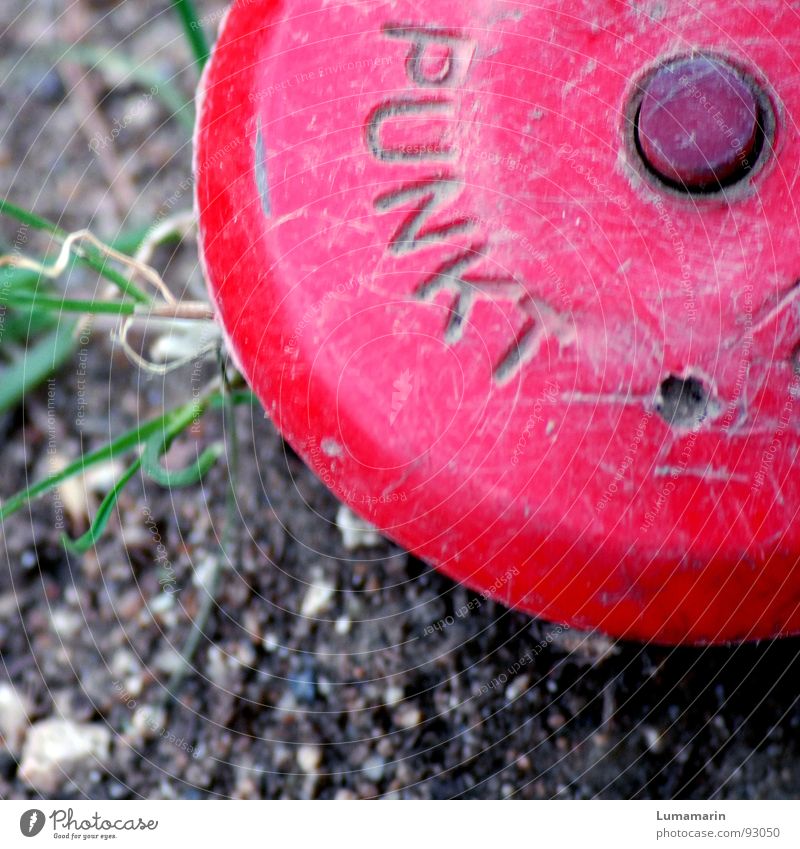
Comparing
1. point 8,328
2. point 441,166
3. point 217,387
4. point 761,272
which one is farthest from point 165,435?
point 761,272

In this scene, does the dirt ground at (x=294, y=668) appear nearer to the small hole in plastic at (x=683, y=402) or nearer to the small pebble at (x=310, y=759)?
the small pebble at (x=310, y=759)

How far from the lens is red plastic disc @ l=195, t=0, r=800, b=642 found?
48 centimetres

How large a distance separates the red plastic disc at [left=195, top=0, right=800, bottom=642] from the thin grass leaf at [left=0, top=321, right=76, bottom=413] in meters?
0.36

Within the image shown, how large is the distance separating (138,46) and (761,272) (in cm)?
68

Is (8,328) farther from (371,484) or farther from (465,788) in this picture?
(465,788)

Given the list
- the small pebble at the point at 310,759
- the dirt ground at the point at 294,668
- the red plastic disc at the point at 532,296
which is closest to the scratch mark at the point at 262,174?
the red plastic disc at the point at 532,296

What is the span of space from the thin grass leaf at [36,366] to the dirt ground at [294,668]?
16mm

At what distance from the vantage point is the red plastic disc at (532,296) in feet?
1.57

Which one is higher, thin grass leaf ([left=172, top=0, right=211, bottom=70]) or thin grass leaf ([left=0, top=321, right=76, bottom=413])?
thin grass leaf ([left=172, top=0, right=211, bottom=70])

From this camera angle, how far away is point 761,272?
1.59ft

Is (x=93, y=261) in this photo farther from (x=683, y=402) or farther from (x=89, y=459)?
(x=683, y=402)

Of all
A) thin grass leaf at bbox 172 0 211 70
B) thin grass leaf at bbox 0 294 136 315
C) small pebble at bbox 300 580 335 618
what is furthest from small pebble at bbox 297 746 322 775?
thin grass leaf at bbox 172 0 211 70

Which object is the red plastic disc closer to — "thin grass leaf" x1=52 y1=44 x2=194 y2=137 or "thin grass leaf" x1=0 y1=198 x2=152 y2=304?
"thin grass leaf" x1=0 y1=198 x2=152 y2=304

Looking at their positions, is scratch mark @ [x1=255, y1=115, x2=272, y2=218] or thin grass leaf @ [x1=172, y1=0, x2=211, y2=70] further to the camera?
thin grass leaf @ [x1=172, y1=0, x2=211, y2=70]
